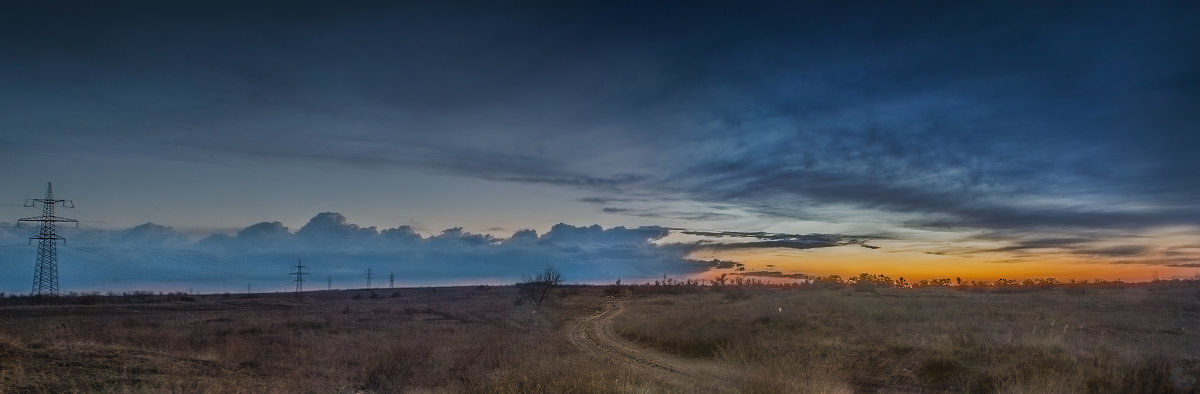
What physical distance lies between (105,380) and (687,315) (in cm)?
3179

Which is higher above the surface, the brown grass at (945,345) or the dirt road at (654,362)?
the brown grass at (945,345)

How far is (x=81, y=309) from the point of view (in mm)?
52438

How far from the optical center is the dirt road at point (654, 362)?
16533mm

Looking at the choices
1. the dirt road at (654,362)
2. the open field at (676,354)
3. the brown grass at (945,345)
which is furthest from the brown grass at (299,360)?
the brown grass at (945,345)

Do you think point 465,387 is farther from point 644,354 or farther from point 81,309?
point 81,309

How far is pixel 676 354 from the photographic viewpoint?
31672 mm

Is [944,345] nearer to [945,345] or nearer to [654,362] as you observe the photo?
[945,345]

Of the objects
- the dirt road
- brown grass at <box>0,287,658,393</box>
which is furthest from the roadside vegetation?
brown grass at <box>0,287,658,393</box>

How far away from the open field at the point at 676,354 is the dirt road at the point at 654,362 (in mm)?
117

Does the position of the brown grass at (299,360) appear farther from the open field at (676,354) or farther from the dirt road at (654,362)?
the dirt road at (654,362)

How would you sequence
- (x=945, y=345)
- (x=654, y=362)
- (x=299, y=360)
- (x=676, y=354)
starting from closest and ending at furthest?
(x=945, y=345) < (x=299, y=360) < (x=654, y=362) < (x=676, y=354)

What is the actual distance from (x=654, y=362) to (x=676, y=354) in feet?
14.1

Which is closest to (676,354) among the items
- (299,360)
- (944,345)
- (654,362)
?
(654,362)

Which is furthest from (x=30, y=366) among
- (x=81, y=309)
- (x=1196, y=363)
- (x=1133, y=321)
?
(x=81, y=309)
